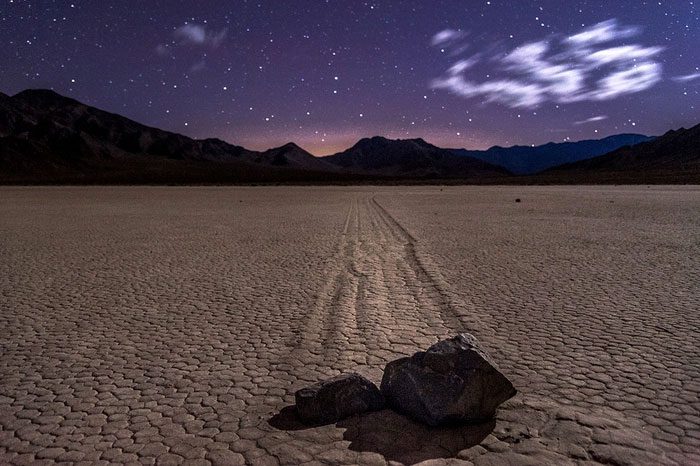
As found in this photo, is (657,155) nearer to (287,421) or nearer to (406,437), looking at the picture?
(406,437)

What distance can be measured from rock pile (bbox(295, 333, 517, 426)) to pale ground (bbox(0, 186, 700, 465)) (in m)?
0.11

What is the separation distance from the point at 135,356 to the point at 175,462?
2.13 meters

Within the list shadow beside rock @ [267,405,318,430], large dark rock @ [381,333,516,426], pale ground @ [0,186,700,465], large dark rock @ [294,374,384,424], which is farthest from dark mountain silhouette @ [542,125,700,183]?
shadow beside rock @ [267,405,318,430]

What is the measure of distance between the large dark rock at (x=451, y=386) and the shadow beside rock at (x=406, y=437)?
0.23 feet

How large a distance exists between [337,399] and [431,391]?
684mm

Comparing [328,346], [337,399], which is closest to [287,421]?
[337,399]

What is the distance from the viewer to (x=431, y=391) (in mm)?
3377

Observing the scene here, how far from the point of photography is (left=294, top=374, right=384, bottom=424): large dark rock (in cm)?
345

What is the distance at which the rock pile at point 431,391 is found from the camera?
3330mm

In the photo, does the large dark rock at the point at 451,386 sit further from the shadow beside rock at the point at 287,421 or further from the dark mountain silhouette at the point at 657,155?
the dark mountain silhouette at the point at 657,155

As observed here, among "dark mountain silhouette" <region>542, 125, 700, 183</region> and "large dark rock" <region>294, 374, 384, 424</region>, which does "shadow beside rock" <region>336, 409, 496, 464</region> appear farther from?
"dark mountain silhouette" <region>542, 125, 700, 183</region>

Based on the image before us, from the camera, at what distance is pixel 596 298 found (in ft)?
22.2

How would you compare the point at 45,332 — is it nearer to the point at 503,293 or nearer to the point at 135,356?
the point at 135,356

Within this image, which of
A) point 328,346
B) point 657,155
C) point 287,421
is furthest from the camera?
point 657,155
